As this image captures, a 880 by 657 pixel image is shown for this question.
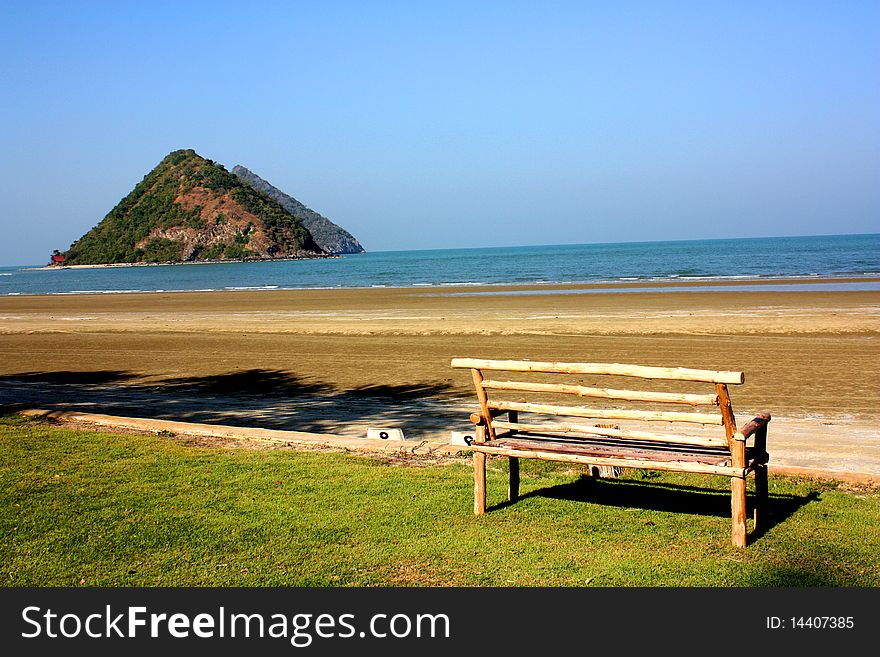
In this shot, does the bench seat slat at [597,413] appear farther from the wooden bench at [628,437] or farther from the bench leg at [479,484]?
the bench leg at [479,484]

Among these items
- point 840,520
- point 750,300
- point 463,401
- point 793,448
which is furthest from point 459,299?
point 840,520

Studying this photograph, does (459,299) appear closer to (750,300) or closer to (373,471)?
(750,300)

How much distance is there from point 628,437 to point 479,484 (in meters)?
1.04

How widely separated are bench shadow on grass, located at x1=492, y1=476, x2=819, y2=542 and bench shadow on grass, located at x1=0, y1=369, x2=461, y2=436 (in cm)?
287

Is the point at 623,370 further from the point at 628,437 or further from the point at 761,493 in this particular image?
the point at 761,493

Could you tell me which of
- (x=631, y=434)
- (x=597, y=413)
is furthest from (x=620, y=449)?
(x=597, y=413)

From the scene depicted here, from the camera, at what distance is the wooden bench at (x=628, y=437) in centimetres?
485

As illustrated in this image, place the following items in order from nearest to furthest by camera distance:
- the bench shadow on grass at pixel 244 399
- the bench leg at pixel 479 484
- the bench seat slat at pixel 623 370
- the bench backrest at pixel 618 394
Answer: the bench seat slat at pixel 623 370 < the bench backrest at pixel 618 394 < the bench leg at pixel 479 484 < the bench shadow on grass at pixel 244 399

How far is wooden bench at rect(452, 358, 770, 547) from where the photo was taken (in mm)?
4848

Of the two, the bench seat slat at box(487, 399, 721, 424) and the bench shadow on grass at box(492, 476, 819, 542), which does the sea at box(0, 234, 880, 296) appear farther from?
the bench seat slat at box(487, 399, 721, 424)

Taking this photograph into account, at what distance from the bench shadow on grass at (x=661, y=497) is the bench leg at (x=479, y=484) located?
0.86 ft

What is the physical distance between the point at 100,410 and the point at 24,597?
682cm

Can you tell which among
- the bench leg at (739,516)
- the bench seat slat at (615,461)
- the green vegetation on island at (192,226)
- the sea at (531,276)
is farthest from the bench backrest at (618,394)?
Answer: the green vegetation on island at (192,226)

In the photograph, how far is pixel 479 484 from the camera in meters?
5.54
